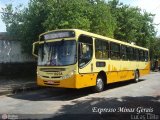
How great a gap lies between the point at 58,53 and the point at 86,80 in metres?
1.85

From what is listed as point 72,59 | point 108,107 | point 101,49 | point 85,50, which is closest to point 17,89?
point 72,59

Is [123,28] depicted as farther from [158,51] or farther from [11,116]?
[11,116]

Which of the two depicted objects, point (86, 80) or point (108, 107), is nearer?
point (108, 107)

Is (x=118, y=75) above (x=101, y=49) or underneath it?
underneath

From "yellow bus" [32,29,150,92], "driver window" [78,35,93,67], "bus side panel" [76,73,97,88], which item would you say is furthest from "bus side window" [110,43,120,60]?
"driver window" [78,35,93,67]

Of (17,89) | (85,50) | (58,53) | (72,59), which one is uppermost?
(85,50)

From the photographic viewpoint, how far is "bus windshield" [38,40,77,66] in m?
13.9

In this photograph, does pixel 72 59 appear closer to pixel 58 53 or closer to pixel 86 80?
pixel 58 53

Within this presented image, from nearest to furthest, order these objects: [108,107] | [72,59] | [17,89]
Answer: [108,107] < [72,59] < [17,89]

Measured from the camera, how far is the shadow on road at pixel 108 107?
977 centimetres

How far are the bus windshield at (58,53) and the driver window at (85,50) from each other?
332mm

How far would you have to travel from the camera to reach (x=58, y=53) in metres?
14.2

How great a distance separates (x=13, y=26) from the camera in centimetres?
2439

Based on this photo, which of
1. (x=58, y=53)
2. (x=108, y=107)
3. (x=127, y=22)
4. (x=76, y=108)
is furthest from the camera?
(x=127, y=22)
